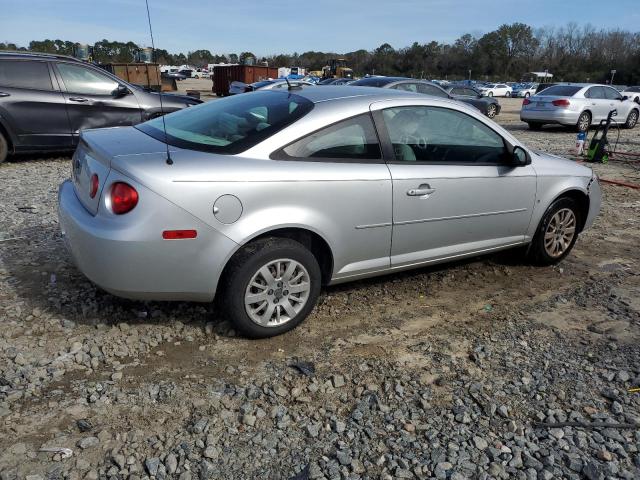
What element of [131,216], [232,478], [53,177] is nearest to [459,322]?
[232,478]

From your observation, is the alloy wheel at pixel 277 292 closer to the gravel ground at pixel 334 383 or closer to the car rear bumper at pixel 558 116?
the gravel ground at pixel 334 383

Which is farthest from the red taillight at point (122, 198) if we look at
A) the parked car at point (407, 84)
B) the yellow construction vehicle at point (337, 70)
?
the yellow construction vehicle at point (337, 70)

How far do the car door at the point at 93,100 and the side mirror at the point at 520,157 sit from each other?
22.0 ft

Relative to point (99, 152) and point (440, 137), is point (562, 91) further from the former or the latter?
point (99, 152)

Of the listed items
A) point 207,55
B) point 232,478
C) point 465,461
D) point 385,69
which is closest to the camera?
point 232,478

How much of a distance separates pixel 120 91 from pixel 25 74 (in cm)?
140

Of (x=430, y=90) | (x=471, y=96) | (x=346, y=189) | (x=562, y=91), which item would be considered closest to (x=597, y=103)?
(x=562, y=91)

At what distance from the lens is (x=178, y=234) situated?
294 centimetres

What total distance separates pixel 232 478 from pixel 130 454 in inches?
19.5

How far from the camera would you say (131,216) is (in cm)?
290

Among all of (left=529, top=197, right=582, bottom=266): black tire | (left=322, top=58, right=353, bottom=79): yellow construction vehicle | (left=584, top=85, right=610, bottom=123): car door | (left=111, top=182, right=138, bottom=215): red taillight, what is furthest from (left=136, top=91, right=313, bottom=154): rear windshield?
(left=322, top=58, right=353, bottom=79): yellow construction vehicle

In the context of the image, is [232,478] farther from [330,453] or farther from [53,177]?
[53,177]

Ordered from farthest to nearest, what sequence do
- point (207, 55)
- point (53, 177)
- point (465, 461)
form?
point (207, 55) → point (53, 177) → point (465, 461)

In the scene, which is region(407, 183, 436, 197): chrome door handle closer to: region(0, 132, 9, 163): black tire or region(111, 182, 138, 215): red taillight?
region(111, 182, 138, 215): red taillight
